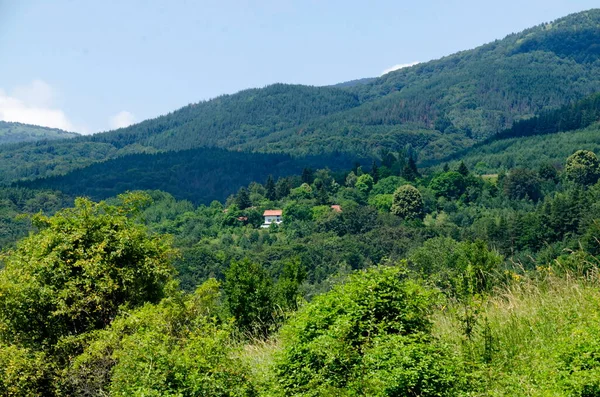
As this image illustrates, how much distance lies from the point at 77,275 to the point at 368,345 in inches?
262

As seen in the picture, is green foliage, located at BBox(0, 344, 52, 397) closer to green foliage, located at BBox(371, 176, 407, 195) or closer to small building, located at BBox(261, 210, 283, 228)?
small building, located at BBox(261, 210, 283, 228)

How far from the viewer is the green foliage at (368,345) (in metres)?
6.36

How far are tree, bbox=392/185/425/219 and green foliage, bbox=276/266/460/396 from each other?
77.9 meters

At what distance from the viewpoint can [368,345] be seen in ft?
23.4

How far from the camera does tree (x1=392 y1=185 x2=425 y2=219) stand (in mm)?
84938

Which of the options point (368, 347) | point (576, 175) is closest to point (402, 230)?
point (576, 175)

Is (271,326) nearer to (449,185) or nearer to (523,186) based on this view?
(523,186)

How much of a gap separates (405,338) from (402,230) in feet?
227

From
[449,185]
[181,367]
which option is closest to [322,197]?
[449,185]

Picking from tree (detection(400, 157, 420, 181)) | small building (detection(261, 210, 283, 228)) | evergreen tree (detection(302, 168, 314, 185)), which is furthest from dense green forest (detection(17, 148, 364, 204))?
tree (detection(400, 157, 420, 181))

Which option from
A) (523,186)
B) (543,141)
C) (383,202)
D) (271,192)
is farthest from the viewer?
(543,141)

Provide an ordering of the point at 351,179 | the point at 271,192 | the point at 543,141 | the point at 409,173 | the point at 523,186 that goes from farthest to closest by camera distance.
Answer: the point at 543,141, the point at 271,192, the point at 351,179, the point at 409,173, the point at 523,186

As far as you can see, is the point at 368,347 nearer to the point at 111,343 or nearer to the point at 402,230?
the point at 111,343

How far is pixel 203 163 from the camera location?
181625mm
